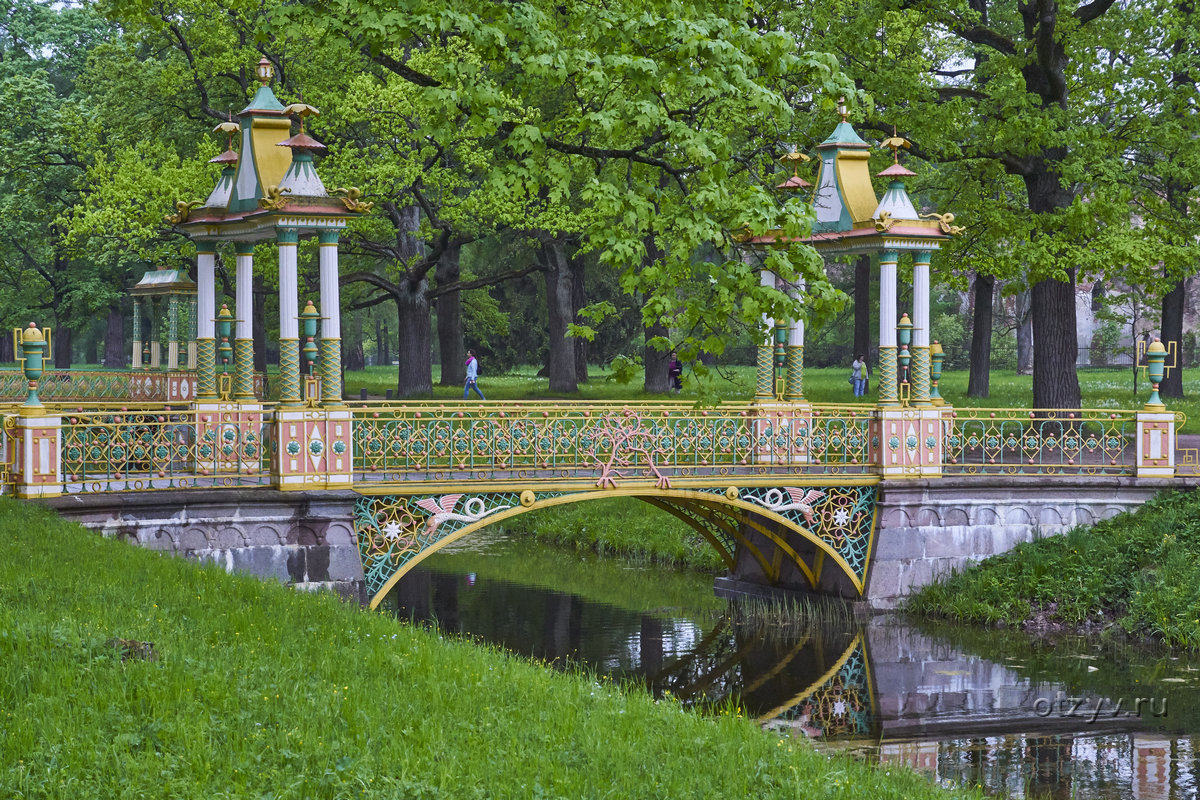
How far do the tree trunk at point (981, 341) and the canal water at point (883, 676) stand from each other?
41.6 feet

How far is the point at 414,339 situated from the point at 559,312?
4.46 m

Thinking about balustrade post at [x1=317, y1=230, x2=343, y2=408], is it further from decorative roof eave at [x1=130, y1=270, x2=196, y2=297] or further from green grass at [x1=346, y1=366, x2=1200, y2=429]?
decorative roof eave at [x1=130, y1=270, x2=196, y2=297]

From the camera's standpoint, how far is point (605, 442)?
17.4 m

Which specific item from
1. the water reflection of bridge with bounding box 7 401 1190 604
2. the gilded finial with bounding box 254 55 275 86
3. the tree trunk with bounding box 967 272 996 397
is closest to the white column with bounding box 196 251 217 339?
the water reflection of bridge with bounding box 7 401 1190 604

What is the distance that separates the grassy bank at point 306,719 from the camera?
707 centimetres

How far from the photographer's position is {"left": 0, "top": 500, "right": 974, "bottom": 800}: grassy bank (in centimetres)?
707

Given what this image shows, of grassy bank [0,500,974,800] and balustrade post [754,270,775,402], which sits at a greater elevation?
balustrade post [754,270,775,402]

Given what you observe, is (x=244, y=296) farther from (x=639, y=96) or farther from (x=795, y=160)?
(x=639, y=96)

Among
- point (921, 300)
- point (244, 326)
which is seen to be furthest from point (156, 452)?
point (921, 300)

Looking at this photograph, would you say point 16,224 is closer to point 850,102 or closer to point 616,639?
point 616,639

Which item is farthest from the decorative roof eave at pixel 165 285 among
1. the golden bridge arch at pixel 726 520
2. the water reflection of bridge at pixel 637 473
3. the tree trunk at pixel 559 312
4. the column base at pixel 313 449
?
the column base at pixel 313 449

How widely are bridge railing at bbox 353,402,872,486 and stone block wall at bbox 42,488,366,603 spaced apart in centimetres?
77

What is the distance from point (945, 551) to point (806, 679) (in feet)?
13.0

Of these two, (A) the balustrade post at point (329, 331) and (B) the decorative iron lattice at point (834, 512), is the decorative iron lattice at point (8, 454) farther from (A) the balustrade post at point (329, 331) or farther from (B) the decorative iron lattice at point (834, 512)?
(B) the decorative iron lattice at point (834, 512)
